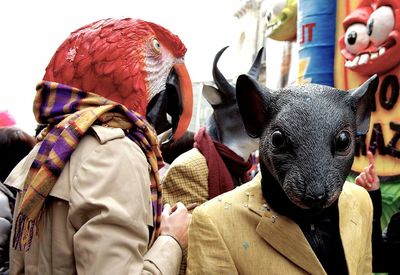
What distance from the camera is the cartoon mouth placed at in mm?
3846

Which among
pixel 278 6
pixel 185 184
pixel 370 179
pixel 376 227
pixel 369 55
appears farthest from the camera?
pixel 278 6

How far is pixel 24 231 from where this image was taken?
4.10ft

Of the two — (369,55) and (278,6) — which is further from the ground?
(278,6)

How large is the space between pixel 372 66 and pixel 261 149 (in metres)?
3.02

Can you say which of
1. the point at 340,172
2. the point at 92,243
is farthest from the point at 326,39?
the point at 92,243

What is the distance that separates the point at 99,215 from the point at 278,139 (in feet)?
1.79

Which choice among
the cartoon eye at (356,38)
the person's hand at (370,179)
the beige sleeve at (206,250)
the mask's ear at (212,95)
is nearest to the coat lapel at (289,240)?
the beige sleeve at (206,250)

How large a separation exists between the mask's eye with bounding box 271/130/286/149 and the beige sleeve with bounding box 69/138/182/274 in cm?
39

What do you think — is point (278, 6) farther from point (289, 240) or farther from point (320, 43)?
point (289, 240)

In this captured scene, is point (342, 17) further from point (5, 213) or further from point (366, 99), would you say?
point (5, 213)

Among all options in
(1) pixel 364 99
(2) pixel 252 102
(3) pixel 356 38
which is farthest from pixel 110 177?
(3) pixel 356 38

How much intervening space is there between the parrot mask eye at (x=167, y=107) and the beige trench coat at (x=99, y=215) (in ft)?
1.27

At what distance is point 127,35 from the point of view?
57.4 inches

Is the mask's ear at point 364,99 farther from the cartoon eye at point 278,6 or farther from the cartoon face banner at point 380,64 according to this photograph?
the cartoon eye at point 278,6
